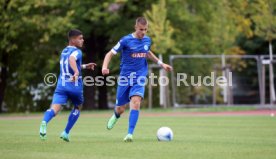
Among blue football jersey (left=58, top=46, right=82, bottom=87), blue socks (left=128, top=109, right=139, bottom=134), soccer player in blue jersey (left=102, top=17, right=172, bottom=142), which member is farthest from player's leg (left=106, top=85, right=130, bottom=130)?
blue football jersey (left=58, top=46, right=82, bottom=87)

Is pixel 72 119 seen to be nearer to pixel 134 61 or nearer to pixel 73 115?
pixel 73 115

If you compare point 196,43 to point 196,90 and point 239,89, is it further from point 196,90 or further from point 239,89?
point 239,89

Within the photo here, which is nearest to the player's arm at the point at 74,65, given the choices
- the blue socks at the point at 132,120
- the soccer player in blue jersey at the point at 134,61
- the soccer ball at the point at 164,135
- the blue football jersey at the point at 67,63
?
the blue football jersey at the point at 67,63

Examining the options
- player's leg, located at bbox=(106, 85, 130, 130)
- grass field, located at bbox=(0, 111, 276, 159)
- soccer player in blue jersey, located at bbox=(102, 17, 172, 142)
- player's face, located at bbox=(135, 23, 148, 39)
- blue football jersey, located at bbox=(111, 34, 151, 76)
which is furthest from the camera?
player's leg, located at bbox=(106, 85, 130, 130)

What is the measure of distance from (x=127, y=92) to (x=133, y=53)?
2.89 ft

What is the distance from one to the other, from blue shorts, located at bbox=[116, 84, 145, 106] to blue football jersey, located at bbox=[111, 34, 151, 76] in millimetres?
300

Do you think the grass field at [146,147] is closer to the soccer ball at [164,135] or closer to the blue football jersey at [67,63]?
the soccer ball at [164,135]

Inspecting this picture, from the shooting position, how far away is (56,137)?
15180 millimetres

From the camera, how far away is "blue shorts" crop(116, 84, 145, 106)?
14.3 meters

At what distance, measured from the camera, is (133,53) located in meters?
14.5

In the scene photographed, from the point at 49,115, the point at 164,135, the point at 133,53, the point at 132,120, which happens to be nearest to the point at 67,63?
the point at 49,115

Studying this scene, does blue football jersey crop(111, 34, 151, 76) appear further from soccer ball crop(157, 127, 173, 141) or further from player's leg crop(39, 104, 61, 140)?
player's leg crop(39, 104, 61, 140)

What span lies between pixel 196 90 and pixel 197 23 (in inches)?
187

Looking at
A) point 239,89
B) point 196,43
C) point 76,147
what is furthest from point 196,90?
point 76,147
